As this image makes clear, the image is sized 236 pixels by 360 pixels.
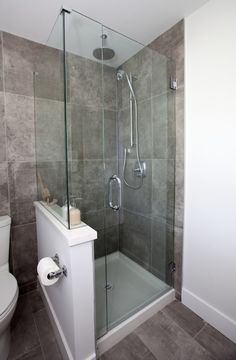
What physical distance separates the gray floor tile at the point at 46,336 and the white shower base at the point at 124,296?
0.32 m

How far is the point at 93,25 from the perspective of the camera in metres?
1.32

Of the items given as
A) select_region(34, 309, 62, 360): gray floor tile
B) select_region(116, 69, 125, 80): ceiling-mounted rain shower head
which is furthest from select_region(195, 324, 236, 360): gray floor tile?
select_region(116, 69, 125, 80): ceiling-mounted rain shower head

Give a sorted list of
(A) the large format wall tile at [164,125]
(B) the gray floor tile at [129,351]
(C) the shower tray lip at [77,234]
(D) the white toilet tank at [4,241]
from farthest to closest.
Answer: (A) the large format wall tile at [164,125] < (D) the white toilet tank at [4,241] < (B) the gray floor tile at [129,351] < (C) the shower tray lip at [77,234]

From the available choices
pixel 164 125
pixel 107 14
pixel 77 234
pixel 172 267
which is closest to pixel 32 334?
pixel 77 234

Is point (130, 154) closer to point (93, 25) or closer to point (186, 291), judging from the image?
point (93, 25)

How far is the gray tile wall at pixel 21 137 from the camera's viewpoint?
1.60 m

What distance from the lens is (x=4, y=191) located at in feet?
5.44

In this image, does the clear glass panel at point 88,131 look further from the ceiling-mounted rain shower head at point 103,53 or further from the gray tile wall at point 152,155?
the gray tile wall at point 152,155

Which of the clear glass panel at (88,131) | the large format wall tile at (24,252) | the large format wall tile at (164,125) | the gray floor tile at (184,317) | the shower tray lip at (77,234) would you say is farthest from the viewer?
the large format wall tile at (24,252)

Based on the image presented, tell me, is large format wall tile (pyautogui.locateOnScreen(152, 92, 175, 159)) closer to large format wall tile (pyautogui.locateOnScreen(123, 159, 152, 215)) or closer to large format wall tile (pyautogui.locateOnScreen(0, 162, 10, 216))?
large format wall tile (pyautogui.locateOnScreen(123, 159, 152, 215))

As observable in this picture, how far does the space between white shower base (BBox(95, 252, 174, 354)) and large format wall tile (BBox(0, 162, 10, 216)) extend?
38.0 inches

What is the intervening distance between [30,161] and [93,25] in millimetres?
1220

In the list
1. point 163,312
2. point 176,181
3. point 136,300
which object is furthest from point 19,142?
point 163,312

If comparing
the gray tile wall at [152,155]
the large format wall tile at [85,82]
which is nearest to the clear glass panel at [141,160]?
the gray tile wall at [152,155]
